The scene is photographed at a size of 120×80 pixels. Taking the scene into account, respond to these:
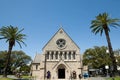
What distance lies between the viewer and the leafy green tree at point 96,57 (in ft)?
240

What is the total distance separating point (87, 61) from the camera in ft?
248

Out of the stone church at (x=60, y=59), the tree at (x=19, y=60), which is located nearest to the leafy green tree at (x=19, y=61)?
the tree at (x=19, y=60)

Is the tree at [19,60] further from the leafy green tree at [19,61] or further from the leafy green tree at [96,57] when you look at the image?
the leafy green tree at [96,57]

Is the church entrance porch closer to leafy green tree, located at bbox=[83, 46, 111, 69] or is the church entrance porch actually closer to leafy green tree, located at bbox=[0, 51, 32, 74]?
leafy green tree, located at bbox=[83, 46, 111, 69]

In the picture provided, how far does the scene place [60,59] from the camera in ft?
180

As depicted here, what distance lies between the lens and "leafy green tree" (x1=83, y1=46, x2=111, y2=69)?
240ft

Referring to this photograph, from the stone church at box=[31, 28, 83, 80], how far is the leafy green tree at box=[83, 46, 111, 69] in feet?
65.2

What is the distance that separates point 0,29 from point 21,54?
64.3 metres

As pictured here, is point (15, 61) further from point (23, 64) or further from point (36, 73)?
point (36, 73)

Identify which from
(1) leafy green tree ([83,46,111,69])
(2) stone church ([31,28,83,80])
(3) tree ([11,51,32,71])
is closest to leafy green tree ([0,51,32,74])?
(3) tree ([11,51,32,71])

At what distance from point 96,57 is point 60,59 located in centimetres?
2442

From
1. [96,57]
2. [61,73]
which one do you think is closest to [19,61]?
[96,57]

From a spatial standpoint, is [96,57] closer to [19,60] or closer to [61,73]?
[61,73]

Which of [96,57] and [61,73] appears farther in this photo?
[96,57]
